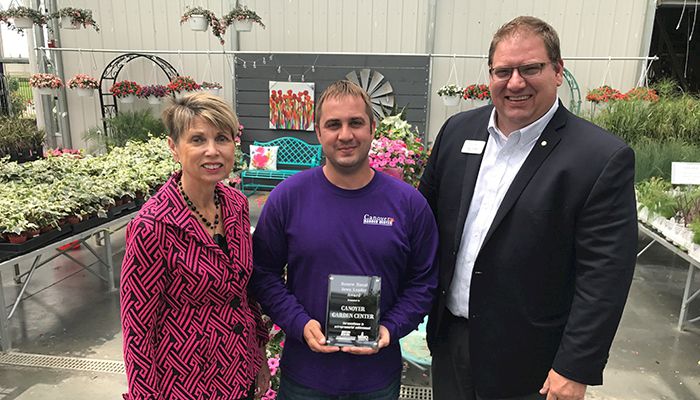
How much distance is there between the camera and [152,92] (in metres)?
7.62

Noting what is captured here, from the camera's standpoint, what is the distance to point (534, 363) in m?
1.57

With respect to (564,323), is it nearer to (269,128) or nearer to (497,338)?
(497,338)

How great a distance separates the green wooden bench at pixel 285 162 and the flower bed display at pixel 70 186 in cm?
233

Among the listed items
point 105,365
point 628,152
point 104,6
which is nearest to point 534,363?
point 628,152

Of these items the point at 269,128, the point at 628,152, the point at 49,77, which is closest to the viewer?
the point at 628,152

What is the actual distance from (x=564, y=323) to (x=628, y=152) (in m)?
0.58

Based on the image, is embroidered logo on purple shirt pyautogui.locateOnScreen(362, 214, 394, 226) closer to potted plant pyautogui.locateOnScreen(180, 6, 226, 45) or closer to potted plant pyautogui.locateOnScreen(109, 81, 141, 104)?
potted plant pyautogui.locateOnScreen(180, 6, 226, 45)

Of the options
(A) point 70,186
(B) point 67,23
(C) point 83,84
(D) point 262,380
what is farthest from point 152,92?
(D) point 262,380

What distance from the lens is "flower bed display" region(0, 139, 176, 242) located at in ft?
10.9

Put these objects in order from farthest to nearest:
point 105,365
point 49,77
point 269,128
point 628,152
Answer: point 269,128 < point 49,77 < point 105,365 < point 628,152

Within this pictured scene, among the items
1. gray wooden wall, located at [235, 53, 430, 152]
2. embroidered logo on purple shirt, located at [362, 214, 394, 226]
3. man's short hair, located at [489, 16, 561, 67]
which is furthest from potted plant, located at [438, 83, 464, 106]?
embroidered logo on purple shirt, located at [362, 214, 394, 226]

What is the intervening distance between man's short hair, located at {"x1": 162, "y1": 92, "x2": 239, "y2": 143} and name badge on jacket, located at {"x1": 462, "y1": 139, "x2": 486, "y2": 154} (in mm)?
789

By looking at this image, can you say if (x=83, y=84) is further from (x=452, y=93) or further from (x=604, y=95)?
(x=604, y=95)

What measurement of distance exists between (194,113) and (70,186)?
317cm
